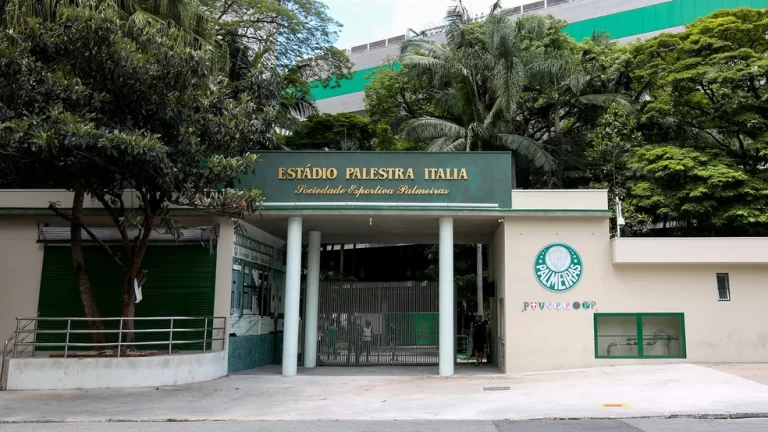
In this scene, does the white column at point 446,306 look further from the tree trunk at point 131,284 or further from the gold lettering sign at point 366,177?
the tree trunk at point 131,284

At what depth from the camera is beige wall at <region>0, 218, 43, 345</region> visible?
17.7 m

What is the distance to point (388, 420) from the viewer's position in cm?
1048

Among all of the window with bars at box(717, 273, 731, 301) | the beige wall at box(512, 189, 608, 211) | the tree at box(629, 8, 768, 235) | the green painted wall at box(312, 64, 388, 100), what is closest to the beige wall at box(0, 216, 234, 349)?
the beige wall at box(512, 189, 608, 211)

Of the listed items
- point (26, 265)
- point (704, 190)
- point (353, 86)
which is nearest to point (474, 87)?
point (704, 190)

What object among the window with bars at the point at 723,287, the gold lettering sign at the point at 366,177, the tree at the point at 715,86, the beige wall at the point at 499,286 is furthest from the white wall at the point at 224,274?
the tree at the point at 715,86

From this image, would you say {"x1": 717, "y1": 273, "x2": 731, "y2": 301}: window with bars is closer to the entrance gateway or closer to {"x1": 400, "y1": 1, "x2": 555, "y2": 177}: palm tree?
the entrance gateway

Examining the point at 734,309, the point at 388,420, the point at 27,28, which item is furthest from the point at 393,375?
the point at 27,28

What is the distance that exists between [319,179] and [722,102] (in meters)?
15.0

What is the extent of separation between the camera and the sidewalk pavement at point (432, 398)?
10945 millimetres

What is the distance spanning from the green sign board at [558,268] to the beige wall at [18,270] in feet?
44.4

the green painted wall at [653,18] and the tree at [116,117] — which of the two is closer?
the tree at [116,117]

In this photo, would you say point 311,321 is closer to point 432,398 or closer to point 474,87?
point 432,398

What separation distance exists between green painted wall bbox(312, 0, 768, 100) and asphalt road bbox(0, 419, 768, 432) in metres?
29.7

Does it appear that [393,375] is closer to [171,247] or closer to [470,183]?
[470,183]
